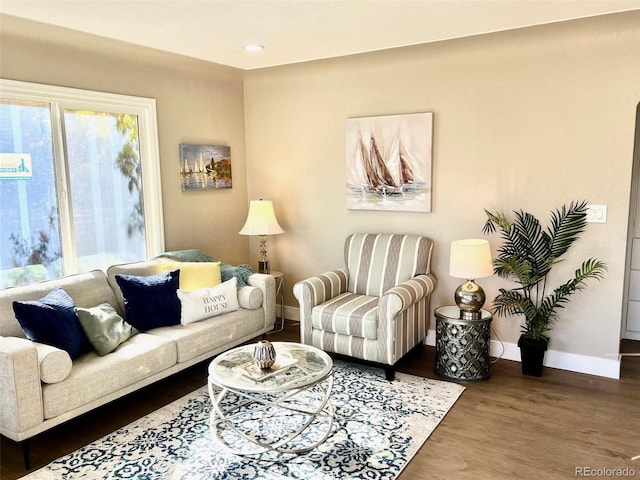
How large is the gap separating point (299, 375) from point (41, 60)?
278 centimetres

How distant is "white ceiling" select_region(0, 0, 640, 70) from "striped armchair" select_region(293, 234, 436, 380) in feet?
5.42

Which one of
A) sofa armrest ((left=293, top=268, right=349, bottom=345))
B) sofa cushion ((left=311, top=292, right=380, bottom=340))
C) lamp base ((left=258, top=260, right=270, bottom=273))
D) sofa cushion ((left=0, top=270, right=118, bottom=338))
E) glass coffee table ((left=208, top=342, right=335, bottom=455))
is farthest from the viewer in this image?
lamp base ((left=258, top=260, right=270, bottom=273))

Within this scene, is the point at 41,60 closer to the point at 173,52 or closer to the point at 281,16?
the point at 173,52

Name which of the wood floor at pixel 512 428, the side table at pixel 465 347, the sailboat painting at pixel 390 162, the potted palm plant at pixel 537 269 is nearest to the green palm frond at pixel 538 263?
the potted palm plant at pixel 537 269

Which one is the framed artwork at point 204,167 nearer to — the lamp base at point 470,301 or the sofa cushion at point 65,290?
the sofa cushion at point 65,290

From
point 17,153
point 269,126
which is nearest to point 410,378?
point 269,126

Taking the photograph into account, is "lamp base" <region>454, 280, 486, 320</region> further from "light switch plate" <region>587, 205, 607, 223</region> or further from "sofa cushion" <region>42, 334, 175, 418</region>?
"sofa cushion" <region>42, 334, 175, 418</region>

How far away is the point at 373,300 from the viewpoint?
405 centimetres

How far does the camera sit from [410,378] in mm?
3732

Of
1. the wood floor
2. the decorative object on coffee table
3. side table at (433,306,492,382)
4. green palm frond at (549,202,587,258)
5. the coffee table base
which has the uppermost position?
green palm frond at (549,202,587,258)

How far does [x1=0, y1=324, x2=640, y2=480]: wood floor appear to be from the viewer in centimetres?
262

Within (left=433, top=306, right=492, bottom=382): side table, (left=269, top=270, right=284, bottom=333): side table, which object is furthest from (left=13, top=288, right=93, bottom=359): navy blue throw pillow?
(left=433, top=306, right=492, bottom=382): side table

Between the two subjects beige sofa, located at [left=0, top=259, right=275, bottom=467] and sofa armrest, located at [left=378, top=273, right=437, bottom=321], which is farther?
sofa armrest, located at [left=378, top=273, right=437, bottom=321]

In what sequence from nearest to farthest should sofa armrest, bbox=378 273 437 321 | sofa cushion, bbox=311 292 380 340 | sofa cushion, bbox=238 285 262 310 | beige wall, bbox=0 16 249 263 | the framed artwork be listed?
beige wall, bbox=0 16 249 263
sofa armrest, bbox=378 273 437 321
sofa cushion, bbox=311 292 380 340
sofa cushion, bbox=238 285 262 310
the framed artwork
